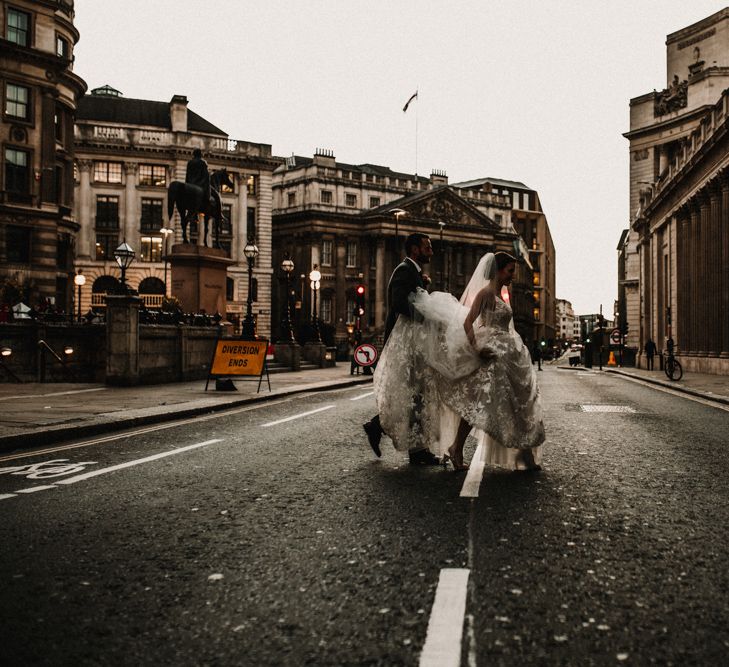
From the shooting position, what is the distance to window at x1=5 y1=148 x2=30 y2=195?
43000mm

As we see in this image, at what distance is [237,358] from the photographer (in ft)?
60.7

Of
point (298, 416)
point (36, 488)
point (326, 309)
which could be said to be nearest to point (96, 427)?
point (298, 416)

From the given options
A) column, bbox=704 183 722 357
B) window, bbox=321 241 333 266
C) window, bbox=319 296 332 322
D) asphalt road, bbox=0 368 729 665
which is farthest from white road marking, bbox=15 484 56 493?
window, bbox=321 241 333 266

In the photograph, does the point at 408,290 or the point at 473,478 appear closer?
the point at 473,478

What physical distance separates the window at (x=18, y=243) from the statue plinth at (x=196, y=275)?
2095cm

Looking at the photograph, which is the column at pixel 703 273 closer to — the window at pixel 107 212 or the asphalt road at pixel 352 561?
the asphalt road at pixel 352 561

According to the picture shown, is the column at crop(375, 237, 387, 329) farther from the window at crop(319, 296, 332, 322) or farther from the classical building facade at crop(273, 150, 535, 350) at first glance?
the window at crop(319, 296, 332, 322)

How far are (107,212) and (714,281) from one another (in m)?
50.4

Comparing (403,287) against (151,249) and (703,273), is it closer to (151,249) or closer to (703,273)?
(703,273)

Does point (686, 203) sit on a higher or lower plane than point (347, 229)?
lower

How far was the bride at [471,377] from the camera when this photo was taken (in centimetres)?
700

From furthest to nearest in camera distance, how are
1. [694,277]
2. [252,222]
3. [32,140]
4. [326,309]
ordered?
[326,309] < [252,222] < [32,140] < [694,277]

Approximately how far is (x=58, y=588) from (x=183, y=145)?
68.6 meters

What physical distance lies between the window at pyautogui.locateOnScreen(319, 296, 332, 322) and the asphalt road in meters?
80.5
